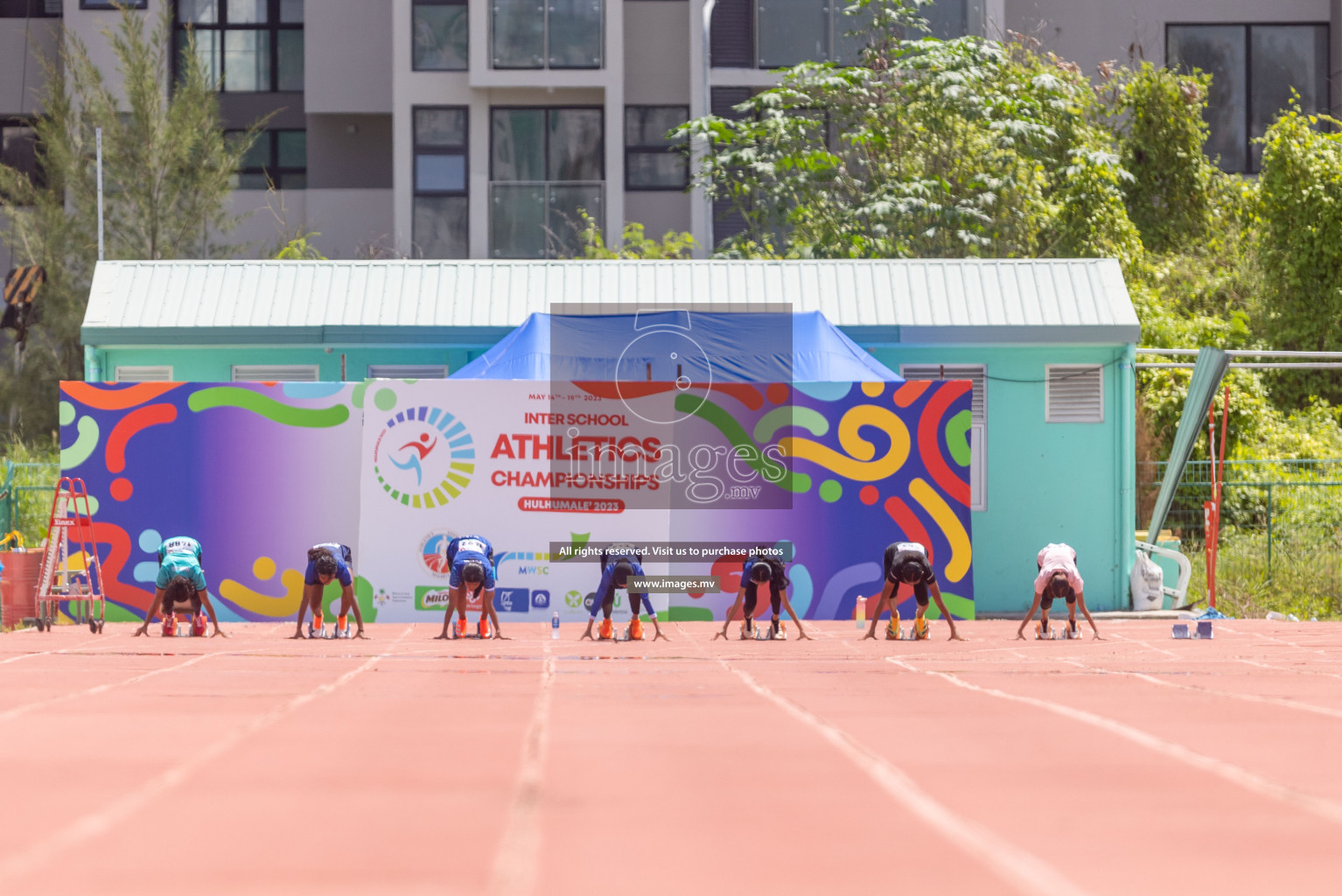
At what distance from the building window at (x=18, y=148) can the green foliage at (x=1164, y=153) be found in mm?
25257

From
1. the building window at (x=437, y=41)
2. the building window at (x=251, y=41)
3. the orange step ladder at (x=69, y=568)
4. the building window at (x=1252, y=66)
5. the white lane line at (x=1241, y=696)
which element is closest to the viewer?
the white lane line at (x=1241, y=696)

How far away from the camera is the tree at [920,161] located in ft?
97.7

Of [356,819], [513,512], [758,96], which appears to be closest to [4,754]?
[356,819]

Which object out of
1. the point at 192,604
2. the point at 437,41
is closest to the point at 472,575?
the point at 192,604

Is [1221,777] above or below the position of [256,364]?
below

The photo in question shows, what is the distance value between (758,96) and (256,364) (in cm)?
1314

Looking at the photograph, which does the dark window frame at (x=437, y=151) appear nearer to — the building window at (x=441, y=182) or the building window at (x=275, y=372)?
the building window at (x=441, y=182)

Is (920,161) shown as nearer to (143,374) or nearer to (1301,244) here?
(1301,244)

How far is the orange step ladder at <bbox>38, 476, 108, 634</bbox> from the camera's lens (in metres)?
18.0

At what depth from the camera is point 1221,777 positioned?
801cm

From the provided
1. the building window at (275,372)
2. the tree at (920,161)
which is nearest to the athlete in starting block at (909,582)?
the building window at (275,372)

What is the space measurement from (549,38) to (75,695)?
2423cm

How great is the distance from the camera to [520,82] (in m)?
33.0

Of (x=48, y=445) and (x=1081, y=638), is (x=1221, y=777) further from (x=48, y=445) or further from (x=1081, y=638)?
(x=48, y=445)
